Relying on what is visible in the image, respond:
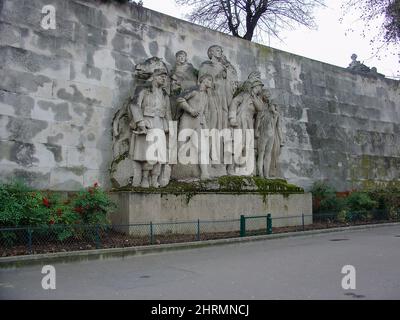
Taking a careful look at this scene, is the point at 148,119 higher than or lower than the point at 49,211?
higher

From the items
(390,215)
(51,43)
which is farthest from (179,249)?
(390,215)

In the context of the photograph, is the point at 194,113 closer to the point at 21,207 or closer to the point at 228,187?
the point at 228,187

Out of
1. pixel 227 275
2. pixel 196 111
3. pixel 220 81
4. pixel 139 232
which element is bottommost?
pixel 227 275

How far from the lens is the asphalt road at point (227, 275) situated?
6508 mm

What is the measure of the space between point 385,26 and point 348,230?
346 inches

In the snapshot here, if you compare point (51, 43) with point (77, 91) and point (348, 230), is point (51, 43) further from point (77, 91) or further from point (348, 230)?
point (348, 230)

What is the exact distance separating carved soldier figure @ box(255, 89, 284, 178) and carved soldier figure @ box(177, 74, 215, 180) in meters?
2.51

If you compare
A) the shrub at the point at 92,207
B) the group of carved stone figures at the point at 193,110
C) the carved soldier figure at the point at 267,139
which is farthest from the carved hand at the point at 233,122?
the shrub at the point at 92,207

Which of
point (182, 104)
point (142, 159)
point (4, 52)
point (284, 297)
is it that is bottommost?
point (284, 297)

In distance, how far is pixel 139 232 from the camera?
11.3m

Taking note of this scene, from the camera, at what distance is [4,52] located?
11.0 metres

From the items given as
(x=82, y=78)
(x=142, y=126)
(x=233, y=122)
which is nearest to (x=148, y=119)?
(x=142, y=126)

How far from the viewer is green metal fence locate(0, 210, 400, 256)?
29.7 ft

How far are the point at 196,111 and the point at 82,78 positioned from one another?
3164 millimetres
